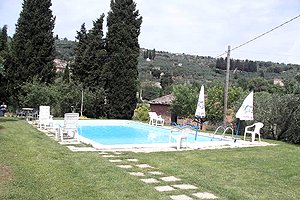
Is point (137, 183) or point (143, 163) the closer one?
point (137, 183)

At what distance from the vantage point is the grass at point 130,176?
4910 millimetres

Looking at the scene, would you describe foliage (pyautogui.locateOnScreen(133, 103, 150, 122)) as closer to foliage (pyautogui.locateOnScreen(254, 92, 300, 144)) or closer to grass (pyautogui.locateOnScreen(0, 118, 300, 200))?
foliage (pyautogui.locateOnScreen(254, 92, 300, 144))

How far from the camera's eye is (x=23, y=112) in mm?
21406

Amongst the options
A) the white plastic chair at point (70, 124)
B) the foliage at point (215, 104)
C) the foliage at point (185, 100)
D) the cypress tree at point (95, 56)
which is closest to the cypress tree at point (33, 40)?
the cypress tree at point (95, 56)

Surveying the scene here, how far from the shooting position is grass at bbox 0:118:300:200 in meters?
4.91

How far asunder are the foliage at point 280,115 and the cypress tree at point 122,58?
44.9 feet

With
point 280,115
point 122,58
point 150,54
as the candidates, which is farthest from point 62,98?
point 150,54

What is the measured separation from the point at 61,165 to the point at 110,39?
22428mm

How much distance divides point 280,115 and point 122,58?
15626 millimetres

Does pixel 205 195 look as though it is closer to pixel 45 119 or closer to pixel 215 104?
pixel 45 119

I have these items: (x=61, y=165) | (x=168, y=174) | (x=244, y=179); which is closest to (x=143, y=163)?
(x=168, y=174)

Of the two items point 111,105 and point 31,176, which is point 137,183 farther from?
point 111,105

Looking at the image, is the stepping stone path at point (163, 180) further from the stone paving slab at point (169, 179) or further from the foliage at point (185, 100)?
the foliage at point (185, 100)

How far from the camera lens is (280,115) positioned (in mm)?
14555
